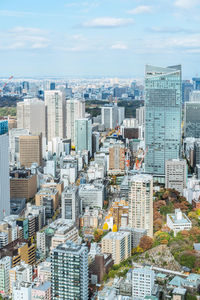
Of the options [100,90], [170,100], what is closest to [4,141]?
[170,100]

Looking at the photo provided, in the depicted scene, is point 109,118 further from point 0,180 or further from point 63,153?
point 0,180

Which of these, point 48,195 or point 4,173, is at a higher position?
point 4,173

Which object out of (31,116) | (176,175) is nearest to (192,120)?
(31,116)

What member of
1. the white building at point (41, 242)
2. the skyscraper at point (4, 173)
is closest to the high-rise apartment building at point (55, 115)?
the skyscraper at point (4, 173)

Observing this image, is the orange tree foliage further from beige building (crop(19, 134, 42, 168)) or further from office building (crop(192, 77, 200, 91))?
office building (crop(192, 77, 200, 91))

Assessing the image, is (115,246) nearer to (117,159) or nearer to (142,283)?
(142,283)

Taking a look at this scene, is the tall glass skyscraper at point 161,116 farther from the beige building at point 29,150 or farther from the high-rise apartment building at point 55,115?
the high-rise apartment building at point 55,115
